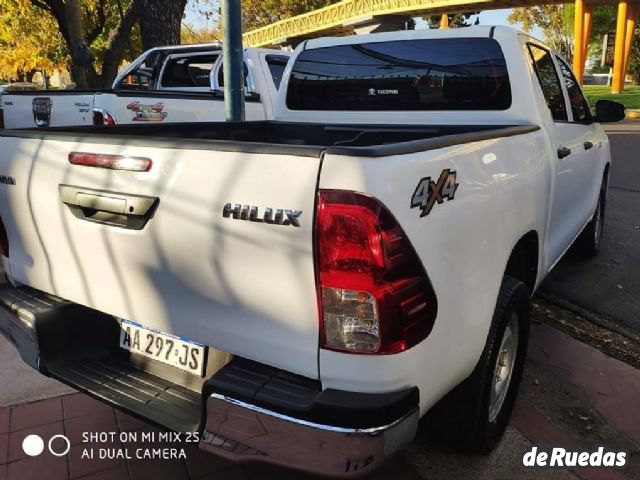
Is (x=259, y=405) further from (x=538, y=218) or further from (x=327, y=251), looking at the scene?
(x=538, y=218)

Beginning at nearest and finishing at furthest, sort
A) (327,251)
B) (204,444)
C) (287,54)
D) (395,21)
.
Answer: (327,251), (204,444), (287,54), (395,21)

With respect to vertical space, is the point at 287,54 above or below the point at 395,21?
below

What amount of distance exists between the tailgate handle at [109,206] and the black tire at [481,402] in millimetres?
1437

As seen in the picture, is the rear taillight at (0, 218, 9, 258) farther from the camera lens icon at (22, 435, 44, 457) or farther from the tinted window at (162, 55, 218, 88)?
the tinted window at (162, 55, 218, 88)

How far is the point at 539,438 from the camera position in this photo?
291 cm

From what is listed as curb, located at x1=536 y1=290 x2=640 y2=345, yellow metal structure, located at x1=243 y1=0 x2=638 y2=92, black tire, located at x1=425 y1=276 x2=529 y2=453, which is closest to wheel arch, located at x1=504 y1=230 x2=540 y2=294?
black tire, located at x1=425 y1=276 x2=529 y2=453

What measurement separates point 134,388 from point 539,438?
77.2 inches

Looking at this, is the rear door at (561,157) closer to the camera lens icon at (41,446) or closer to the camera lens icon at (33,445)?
the camera lens icon at (41,446)

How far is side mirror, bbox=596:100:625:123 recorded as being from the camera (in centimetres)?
466

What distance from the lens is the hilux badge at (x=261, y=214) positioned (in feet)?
5.83

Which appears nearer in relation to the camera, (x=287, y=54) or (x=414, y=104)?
(x=414, y=104)

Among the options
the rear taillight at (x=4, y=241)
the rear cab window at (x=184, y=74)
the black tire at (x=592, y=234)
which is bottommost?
the black tire at (x=592, y=234)

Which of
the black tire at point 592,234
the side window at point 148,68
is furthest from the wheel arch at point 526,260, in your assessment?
the side window at point 148,68

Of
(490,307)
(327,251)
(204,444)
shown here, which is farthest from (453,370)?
(204,444)
